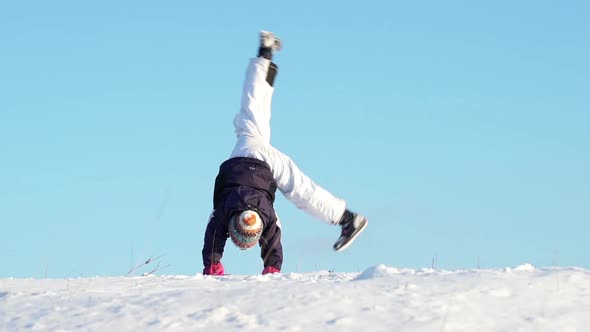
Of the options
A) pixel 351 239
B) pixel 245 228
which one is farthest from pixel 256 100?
pixel 351 239

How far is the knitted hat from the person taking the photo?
7973 millimetres

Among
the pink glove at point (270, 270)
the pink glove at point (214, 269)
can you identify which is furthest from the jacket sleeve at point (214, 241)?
the pink glove at point (270, 270)

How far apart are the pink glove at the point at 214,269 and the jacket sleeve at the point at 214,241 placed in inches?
1.8

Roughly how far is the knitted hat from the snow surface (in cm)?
289

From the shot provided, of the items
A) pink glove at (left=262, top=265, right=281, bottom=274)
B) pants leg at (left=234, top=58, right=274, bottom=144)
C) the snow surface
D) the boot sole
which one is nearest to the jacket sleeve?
pink glove at (left=262, top=265, right=281, bottom=274)

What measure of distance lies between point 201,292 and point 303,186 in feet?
13.3

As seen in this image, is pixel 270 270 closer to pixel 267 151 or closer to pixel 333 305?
pixel 267 151

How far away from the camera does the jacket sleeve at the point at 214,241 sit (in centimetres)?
829

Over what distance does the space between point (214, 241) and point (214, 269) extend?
0.97ft

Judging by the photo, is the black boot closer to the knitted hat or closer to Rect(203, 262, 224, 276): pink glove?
the knitted hat

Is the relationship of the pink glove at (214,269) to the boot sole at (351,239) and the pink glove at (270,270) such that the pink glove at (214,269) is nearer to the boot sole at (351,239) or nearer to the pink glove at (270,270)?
the pink glove at (270,270)

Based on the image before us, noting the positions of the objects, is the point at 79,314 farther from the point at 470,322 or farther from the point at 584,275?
the point at 584,275

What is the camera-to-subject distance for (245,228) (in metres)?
7.98

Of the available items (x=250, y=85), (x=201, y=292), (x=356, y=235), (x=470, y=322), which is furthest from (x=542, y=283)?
(x=250, y=85)
